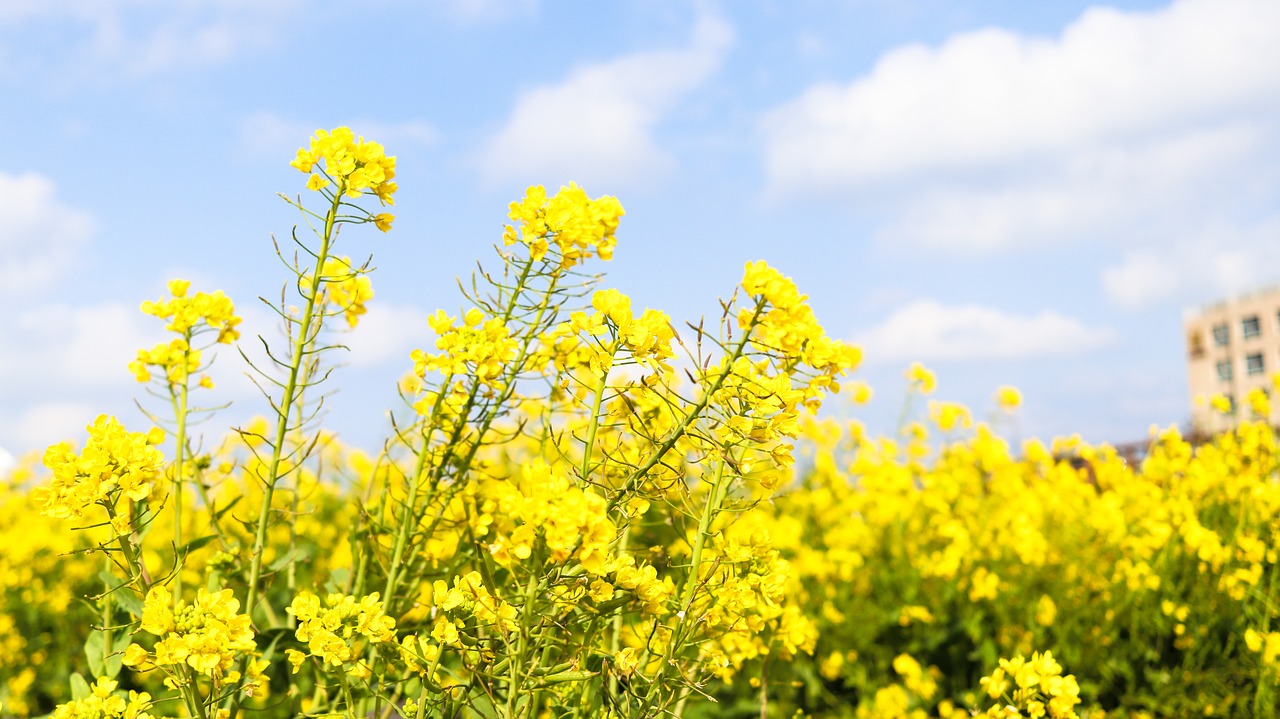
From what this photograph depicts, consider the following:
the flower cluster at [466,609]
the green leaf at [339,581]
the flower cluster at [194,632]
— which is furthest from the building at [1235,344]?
the flower cluster at [194,632]

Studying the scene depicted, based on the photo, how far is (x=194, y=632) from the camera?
1426 mm

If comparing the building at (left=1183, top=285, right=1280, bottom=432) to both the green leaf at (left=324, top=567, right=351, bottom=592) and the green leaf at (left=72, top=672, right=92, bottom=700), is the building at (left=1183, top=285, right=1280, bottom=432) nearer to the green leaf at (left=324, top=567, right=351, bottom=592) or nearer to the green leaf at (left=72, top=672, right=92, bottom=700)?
the green leaf at (left=324, top=567, right=351, bottom=592)

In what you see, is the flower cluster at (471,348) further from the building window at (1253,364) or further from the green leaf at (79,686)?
the building window at (1253,364)

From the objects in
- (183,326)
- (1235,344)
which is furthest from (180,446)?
(1235,344)

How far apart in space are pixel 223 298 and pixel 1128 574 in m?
3.63

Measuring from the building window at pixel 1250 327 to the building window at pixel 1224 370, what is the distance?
2.17 m

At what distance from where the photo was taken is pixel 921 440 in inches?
251

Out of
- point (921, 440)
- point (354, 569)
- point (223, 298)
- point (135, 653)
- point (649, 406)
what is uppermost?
point (921, 440)

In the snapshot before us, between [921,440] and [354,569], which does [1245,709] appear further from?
[354,569]

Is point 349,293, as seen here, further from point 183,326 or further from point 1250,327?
point 1250,327

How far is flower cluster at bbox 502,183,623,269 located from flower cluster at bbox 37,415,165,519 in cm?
76

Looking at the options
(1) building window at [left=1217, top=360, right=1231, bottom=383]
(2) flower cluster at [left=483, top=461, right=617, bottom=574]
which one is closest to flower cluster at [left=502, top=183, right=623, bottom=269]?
(2) flower cluster at [left=483, top=461, right=617, bottom=574]

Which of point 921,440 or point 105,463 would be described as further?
point 921,440

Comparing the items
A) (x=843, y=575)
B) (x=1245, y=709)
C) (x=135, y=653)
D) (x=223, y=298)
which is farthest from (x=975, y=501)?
(x=135, y=653)
